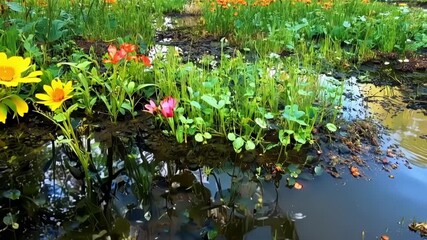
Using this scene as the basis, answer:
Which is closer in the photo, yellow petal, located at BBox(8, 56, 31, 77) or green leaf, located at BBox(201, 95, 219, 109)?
yellow petal, located at BBox(8, 56, 31, 77)

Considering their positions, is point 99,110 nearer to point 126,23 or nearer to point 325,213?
point 325,213

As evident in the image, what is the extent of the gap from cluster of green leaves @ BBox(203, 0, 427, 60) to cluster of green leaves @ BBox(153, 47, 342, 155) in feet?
4.34

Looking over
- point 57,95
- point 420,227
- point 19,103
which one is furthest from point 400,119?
point 19,103

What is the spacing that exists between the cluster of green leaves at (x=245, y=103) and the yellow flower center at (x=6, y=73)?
2.56 feet

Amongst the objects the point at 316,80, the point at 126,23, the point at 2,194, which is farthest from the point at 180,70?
the point at 126,23

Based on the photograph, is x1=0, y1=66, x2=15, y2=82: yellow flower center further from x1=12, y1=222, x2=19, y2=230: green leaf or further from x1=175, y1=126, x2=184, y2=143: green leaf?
x1=175, y1=126, x2=184, y2=143: green leaf

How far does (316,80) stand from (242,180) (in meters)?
1.13

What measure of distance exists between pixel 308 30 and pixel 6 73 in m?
3.59

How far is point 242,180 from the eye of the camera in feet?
5.36

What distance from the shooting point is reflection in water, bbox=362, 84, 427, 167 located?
2.09m

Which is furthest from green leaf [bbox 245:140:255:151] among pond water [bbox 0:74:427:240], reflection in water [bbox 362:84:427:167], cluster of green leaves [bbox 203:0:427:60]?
cluster of green leaves [bbox 203:0:427:60]

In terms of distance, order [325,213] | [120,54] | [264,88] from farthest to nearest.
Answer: [264,88] → [120,54] → [325,213]

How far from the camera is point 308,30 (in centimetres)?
436

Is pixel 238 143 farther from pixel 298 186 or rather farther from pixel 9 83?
pixel 9 83
